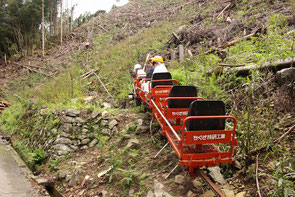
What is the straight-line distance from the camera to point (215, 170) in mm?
3574

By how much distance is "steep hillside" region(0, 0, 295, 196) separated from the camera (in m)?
3.44

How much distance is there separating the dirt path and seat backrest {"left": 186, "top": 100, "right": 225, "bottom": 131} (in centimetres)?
423

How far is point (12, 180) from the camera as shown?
18.4 feet

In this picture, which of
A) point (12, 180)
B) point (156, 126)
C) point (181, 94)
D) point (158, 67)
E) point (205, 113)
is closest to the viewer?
point (205, 113)

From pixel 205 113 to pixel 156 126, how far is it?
2.63 meters

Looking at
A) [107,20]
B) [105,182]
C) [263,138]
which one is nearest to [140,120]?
[105,182]

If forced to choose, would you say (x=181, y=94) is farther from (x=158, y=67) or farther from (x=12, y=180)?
(x=12, y=180)

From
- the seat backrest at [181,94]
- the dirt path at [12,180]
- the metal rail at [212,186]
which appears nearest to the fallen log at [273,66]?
the seat backrest at [181,94]

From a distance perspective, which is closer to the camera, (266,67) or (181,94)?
(181,94)

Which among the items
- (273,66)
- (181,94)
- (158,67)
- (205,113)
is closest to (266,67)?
(273,66)

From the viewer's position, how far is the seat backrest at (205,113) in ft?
10.7

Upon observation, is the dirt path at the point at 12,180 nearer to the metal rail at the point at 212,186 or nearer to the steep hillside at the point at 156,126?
the steep hillside at the point at 156,126

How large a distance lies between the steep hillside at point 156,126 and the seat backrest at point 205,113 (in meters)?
0.47

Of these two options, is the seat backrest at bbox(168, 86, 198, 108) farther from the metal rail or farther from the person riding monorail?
the person riding monorail
